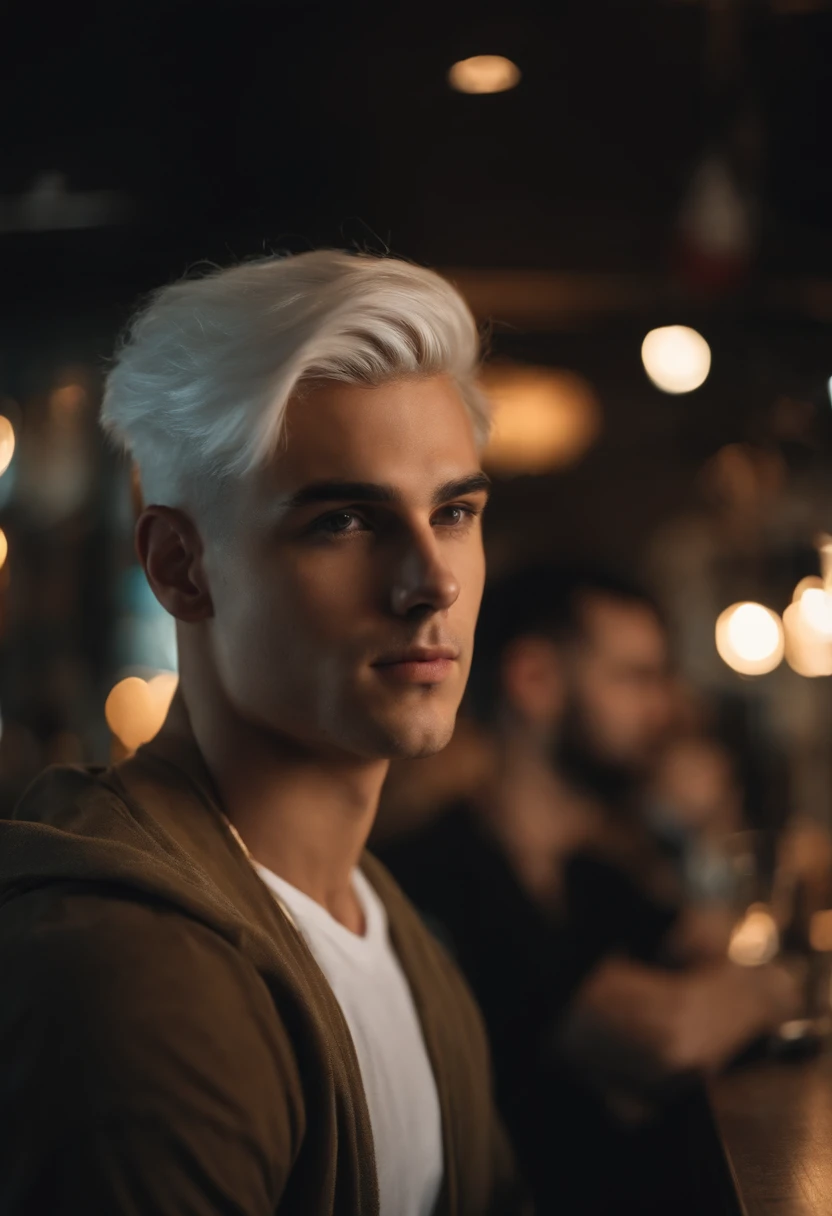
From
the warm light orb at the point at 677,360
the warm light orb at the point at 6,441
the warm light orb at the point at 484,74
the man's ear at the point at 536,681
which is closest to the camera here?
the man's ear at the point at 536,681

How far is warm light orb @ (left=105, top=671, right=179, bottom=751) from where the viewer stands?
8.80 ft

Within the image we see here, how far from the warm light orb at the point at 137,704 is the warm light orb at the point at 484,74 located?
138 cm

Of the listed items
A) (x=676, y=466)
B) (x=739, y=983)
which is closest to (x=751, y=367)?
(x=676, y=466)

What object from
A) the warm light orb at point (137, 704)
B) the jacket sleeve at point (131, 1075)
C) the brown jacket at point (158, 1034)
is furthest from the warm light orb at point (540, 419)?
the jacket sleeve at point (131, 1075)

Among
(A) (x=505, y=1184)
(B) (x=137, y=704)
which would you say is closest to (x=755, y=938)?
(A) (x=505, y=1184)

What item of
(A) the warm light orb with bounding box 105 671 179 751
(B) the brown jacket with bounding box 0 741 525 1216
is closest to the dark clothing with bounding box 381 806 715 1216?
(B) the brown jacket with bounding box 0 741 525 1216

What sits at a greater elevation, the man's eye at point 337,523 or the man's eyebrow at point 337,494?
the man's eyebrow at point 337,494

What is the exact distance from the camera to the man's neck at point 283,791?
892 mm

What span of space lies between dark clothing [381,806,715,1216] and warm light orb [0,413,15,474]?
4.96 feet

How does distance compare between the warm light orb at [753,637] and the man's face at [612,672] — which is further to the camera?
the warm light orb at [753,637]

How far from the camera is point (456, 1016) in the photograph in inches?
41.6

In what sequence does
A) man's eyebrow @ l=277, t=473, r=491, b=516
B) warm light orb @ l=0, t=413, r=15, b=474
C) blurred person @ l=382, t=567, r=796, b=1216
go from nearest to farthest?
man's eyebrow @ l=277, t=473, r=491, b=516 → blurred person @ l=382, t=567, r=796, b=1216 → warm light orb @ l=0, t=413, r=15, b=474

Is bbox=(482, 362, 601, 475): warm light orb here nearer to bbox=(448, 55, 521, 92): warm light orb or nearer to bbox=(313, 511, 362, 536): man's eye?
bbox=(448, 55, 521, 92): warm light orb

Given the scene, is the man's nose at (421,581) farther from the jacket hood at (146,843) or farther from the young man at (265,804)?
the jacket hood at (146,843)
